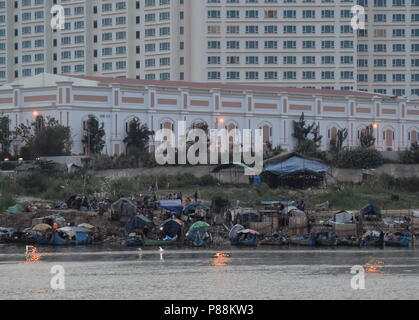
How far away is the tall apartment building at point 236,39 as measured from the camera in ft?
557

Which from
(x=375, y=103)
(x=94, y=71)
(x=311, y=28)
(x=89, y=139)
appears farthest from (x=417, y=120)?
(x=94, y=71)

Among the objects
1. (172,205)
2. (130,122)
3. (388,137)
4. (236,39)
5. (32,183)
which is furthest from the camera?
(236,39)

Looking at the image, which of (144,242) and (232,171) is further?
(232,171)

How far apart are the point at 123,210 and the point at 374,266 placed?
23.5 meters

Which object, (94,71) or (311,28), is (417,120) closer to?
(311,28)

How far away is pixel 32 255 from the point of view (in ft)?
267

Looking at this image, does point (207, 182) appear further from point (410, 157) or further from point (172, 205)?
point (410, 157)

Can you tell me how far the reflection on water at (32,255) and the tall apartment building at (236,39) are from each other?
284 feet

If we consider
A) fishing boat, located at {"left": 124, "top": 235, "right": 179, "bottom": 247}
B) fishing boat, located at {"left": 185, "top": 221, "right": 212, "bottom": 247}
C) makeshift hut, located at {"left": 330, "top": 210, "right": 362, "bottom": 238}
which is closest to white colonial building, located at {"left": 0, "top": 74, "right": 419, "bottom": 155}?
fishing boat, located at {"left": 124, "top": 235, "right": 179, "bottom": 247}

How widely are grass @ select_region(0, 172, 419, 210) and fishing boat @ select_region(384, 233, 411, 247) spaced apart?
12.8 m

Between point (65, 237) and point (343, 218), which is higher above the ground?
point (343, 218)

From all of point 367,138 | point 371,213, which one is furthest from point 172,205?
point 367,138

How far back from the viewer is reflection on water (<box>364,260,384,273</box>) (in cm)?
7481
